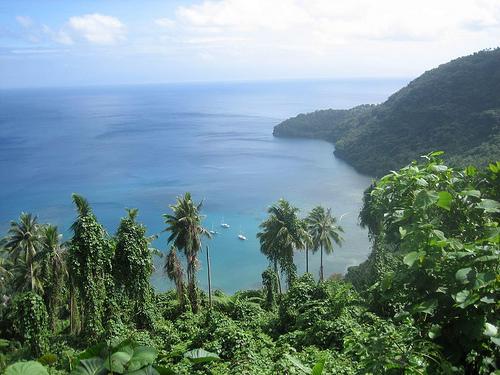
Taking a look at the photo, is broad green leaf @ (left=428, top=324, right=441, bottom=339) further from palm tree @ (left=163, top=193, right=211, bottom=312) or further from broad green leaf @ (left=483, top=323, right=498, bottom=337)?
palm tree @ (left=163, top=193, right=211, bottom=312)

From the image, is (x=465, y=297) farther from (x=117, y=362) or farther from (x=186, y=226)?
(x=186, y=226)

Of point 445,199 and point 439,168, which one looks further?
point 439,168

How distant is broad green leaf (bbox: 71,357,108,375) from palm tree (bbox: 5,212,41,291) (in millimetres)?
27633

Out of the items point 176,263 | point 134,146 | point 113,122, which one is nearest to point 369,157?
point 134,146

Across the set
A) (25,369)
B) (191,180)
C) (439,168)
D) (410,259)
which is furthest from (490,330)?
(191,180)

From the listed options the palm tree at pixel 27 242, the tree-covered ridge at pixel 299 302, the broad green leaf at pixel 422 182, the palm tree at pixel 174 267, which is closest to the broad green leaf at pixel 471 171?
the tree-covered ridge at pixel 299 302

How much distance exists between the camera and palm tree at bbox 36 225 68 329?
2503 cm

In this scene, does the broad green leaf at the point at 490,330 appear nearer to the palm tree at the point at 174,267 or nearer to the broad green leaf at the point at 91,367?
the broad green leaf at the point at 91,367

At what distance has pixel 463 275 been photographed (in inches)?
82.0

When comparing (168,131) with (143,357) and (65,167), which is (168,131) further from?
(143,357)

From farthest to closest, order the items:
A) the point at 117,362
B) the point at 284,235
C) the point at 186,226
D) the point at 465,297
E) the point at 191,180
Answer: the point at 191,180 < the point at 284,235 < the point at 186,226 < the point at 117,362 < the point at 465,297

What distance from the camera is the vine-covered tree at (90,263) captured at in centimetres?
1928

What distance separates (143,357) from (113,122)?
183630 mm

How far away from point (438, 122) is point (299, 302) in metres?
82.4
